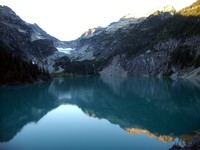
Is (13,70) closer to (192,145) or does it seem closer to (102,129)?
(102,129)

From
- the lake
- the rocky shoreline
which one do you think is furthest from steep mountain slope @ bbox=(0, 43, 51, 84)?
the rocky shoreline

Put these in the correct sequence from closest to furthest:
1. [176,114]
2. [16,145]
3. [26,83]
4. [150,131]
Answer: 1. [16,145]
2. [150,131]
3. [176,114]
4. [26,83]

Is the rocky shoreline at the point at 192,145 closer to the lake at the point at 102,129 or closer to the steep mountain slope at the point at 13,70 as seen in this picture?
the lake at the point at 102,129

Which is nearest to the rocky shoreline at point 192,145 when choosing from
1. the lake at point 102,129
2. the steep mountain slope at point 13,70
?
the lake at point 102,129

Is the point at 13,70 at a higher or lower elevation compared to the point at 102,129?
higher

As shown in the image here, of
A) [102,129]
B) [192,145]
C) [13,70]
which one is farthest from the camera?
[13,70]

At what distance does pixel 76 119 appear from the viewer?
5625 cm

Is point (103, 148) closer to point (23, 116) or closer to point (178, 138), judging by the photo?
point (178, 138)

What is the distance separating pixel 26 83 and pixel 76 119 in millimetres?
83750

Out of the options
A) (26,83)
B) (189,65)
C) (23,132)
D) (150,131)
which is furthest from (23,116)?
(189,65)

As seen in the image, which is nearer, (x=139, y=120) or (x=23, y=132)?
(x=23, y=132)

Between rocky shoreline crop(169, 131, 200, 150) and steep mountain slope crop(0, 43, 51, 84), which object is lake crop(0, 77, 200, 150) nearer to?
rocky shoreline crop(169, 131, 200, 150)

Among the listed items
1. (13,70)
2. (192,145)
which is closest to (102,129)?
(192,145)

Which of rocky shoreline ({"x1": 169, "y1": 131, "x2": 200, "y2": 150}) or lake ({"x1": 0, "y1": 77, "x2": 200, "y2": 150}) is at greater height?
rocky shoreline ({"x1": 169, "y1": 131, "x2": 200, "y2": 150})
